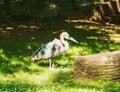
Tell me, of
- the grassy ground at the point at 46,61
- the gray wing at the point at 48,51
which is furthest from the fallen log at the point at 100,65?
the gray wing at the point at 48,51

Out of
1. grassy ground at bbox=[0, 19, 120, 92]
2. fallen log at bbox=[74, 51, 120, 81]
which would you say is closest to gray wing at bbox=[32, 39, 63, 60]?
grassy ground at bbox=[0, 19, 120, 92]

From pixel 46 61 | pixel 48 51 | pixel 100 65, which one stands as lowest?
pixel 46 61

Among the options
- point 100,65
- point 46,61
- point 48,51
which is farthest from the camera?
point 46,61

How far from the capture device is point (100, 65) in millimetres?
11414

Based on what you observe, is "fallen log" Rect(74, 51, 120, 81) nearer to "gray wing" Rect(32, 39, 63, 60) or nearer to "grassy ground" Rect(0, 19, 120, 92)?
"grassy ground" Rect(0, 19, 120, 92)

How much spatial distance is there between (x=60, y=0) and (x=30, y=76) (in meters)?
27.6

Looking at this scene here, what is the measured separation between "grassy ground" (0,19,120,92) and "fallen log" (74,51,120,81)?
0.69ft

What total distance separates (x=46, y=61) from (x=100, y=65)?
5692 millimetres

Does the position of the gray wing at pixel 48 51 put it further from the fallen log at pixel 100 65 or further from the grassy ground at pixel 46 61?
the fallen log at pixel 100 65

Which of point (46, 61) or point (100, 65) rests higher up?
point (100, 65)

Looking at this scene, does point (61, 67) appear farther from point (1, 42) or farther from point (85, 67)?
point (1, 42)

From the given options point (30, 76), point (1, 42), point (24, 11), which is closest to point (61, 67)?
point (30, 76)

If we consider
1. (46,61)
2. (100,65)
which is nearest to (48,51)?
(46,61)

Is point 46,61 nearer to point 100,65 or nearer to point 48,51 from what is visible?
point 48,51
